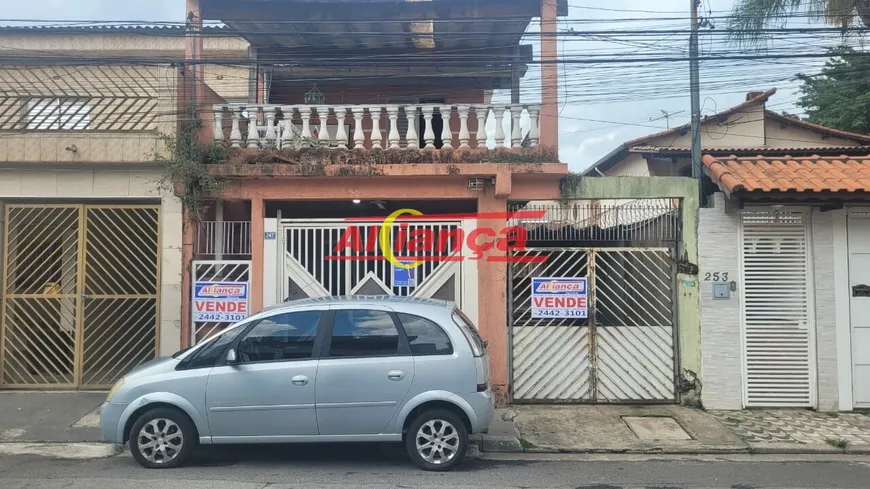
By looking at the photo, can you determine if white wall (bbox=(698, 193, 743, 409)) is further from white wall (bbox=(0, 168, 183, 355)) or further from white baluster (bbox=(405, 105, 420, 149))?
white wall (bbox=(0, 168, 183, 355))

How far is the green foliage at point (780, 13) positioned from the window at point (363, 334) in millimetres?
6758

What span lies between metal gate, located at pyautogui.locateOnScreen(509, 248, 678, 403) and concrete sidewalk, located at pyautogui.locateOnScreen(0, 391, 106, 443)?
5.02m

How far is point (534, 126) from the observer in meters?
8.00

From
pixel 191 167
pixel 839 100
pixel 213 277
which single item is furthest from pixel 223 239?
pixel 839 100

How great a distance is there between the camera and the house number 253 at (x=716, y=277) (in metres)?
7.54

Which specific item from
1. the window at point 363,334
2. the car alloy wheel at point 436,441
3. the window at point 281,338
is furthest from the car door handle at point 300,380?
the car alloy wheel at point 436,441

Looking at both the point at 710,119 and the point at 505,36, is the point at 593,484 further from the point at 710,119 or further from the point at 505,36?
the point at 710,119

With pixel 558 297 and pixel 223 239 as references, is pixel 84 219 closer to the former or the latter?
pixel 223 239

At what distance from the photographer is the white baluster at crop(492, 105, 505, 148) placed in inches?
314

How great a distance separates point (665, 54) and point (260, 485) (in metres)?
7.14

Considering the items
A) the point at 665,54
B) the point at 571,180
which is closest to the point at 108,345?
the point at 571,180

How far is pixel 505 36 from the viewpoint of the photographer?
9523mm

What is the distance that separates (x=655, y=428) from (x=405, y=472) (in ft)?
10.0

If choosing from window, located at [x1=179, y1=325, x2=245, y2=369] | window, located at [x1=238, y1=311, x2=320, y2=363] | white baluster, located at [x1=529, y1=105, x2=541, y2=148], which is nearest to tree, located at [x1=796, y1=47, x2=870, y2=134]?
white baluster, located at [x1=529, y1=105, x2=541, y2=148]
